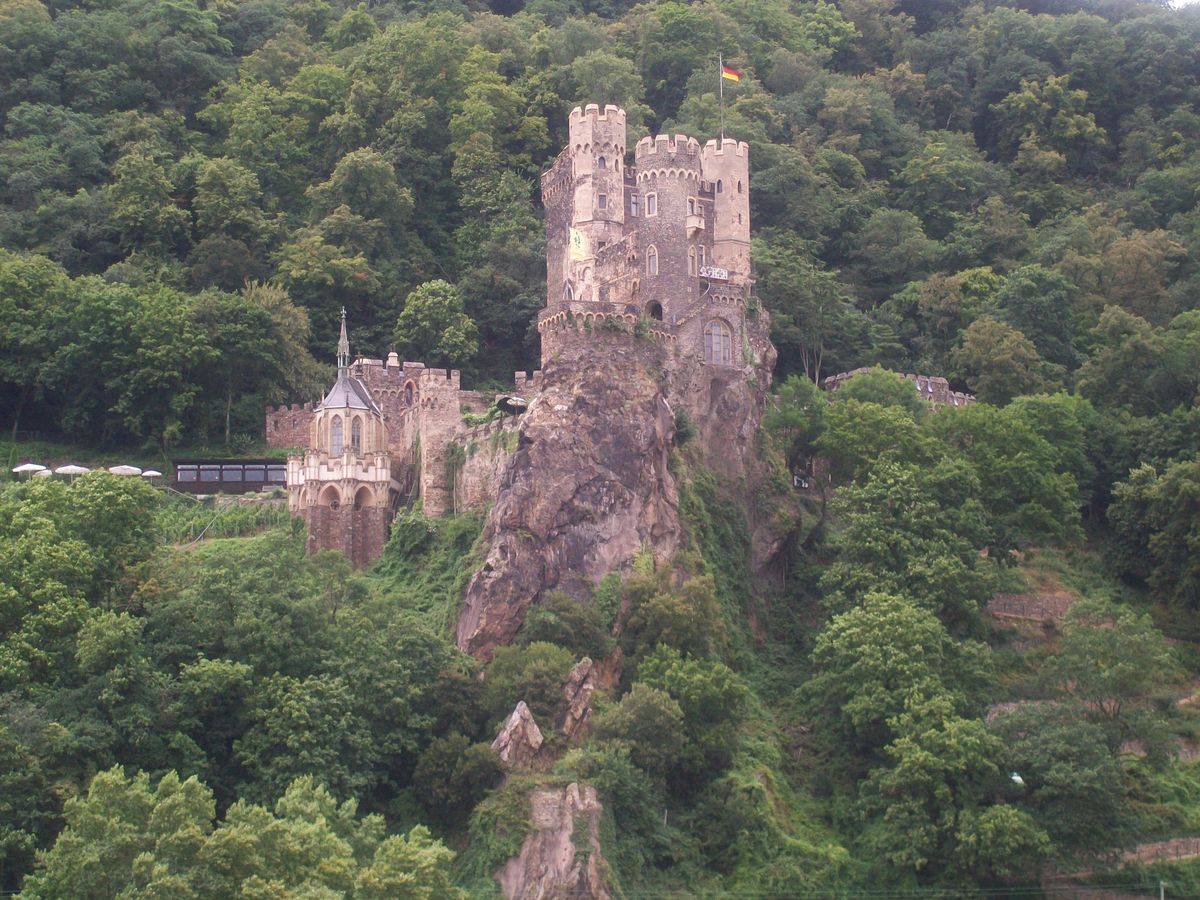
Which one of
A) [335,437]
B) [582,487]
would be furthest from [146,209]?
[582,487]

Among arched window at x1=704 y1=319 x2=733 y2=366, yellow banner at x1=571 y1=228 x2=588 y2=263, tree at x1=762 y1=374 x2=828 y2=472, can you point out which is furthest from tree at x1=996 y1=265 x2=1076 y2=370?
yellow banner at x1=571 y1=228 x2=588 y2=263

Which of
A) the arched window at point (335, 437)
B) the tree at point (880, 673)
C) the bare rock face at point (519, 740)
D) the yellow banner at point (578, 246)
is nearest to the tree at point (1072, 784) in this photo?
the tree at point (880, 673)

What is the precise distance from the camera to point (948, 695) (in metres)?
65.6

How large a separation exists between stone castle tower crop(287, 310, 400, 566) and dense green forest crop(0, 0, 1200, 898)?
151 centimetres

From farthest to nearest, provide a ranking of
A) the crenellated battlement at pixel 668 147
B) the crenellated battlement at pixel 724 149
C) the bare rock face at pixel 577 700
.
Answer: the crenellated battlement at pixel 724 149 < the crenellated battlement at pixel 668 147 < the bare rock face at pixel 577 700

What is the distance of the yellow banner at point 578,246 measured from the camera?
83.6m

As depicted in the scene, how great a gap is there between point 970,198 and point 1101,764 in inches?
2041

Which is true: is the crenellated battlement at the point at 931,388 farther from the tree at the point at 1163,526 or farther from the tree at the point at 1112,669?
the tree at the point at 1112,669

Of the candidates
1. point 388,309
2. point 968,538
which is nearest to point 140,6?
A: point 388,309

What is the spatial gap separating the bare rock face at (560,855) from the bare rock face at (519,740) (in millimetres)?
1576

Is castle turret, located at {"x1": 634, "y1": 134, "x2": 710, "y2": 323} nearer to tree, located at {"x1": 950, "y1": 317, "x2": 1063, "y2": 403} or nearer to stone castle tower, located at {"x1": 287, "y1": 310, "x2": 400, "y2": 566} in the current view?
stone castle tower, located at {"x1": 287, "y1": 310, "x2": 400, "y2": 566}

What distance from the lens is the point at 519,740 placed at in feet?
207

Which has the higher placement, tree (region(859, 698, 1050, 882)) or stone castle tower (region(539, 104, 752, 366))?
stone castle tower (region(539, 104, 752, 366))

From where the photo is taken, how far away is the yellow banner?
274 feet
